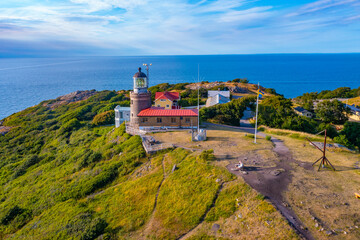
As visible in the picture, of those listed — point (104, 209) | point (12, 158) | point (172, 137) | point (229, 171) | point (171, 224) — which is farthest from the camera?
point (12, 158)

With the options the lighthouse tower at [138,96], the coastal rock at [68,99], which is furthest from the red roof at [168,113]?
the coastal rock at [68,99]

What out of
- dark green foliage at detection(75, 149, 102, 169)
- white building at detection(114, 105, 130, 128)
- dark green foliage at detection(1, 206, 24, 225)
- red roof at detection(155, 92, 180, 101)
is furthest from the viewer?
red roof at detection(155, 92, 180, 101)

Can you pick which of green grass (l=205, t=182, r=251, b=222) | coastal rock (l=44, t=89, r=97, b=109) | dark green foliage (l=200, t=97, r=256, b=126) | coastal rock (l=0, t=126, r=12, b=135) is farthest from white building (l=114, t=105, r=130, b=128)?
Result: coastal rock (l=44, t=89, r=97, b=109)

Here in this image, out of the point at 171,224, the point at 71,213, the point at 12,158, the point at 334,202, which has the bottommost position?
the point at 12,158

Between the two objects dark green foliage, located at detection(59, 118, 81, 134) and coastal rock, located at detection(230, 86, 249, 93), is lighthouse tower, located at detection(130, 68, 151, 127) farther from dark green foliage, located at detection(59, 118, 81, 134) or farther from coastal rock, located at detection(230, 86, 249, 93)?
coastal rock, located at detection(230, 86, 249, 93)

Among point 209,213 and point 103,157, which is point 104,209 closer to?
point 209,213

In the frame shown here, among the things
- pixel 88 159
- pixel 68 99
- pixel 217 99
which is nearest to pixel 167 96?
pixel 217 99

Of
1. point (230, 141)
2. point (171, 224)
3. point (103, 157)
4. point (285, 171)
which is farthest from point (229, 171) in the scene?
point (103, 157)

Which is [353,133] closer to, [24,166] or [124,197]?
[124,197]
